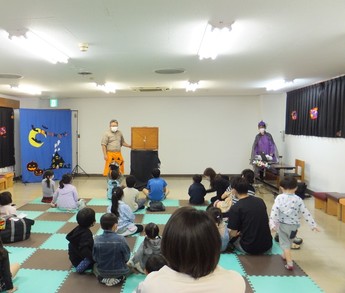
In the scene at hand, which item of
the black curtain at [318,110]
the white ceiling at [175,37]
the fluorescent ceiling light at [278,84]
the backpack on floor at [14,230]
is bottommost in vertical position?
the backpack on floor at [14,230]

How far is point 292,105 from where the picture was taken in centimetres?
789

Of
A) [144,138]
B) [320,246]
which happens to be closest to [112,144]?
[144,138]

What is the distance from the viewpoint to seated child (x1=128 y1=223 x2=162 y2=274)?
9.39ft

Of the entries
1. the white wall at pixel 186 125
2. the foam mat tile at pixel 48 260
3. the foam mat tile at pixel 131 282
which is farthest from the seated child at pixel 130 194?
the white wall at pixel 186 125

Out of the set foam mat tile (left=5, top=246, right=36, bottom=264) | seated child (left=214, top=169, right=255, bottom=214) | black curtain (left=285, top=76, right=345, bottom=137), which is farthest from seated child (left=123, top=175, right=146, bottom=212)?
black curtain (left=285, top=76, right=345, bottom=137)

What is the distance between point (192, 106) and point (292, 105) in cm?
288

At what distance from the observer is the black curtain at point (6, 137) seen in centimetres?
792

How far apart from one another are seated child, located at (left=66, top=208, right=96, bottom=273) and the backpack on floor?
1.21 m

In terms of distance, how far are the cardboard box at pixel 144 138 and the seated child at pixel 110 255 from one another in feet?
14.6

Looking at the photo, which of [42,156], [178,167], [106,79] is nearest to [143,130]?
[106,79]

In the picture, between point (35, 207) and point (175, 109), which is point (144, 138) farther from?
point (35, 207)

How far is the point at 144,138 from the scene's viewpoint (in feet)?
24.0

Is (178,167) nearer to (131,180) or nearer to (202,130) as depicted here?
(202,130)

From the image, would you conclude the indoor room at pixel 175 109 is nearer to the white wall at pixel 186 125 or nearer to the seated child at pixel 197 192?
the white wall at pixel 186 125
